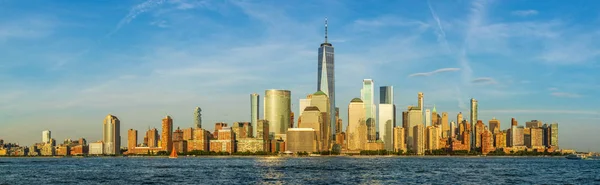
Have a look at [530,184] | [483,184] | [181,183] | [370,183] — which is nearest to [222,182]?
[181,183]

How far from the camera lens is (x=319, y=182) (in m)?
116

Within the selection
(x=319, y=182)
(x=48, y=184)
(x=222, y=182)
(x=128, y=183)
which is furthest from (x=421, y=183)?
(x=48, y=184)

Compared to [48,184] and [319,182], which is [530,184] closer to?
[319,182]

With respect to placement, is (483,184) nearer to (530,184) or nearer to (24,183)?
(530,184)

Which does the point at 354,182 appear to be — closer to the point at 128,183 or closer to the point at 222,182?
the point at 222,182

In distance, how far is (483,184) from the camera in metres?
112

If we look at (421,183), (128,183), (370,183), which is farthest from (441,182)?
(128,183)

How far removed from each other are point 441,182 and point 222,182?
1475 inches

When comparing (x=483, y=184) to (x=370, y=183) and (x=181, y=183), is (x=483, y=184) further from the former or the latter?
(x=181, y=183)

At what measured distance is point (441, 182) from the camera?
4604 inches

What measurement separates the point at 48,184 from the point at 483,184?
239 ft

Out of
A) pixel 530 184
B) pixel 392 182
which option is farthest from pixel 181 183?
pixel 530 184

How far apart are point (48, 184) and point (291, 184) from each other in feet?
135

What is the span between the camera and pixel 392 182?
118 meters
